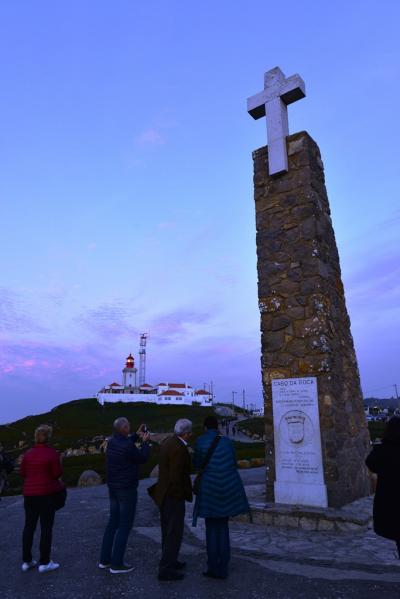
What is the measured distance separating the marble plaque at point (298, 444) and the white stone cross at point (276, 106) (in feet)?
15.8

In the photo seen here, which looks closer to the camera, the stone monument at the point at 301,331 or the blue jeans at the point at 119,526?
the blue jeans at the point at 119,526

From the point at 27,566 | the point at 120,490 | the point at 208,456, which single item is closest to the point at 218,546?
the point at 208,456

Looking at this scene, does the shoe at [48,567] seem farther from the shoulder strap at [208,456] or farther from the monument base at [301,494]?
the monument base at [301,494]

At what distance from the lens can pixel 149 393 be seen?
10131 cm

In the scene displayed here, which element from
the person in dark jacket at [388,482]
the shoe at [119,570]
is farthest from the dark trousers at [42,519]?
the person in dark jacket at [388,482]

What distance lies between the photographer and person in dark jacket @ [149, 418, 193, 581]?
5.19m

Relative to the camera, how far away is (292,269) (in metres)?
9.33

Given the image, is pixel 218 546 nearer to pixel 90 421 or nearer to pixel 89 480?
pixel 89 480

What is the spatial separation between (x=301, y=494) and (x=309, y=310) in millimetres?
3492

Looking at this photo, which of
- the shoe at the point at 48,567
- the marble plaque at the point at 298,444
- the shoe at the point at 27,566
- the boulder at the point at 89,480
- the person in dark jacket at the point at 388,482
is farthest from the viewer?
the boulder at the point at 89,480

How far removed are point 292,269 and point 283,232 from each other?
88cm

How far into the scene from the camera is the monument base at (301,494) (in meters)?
7.94

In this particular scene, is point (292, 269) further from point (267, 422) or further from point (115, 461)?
point (115, 461)

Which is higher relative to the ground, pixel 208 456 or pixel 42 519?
pixel 208 456
